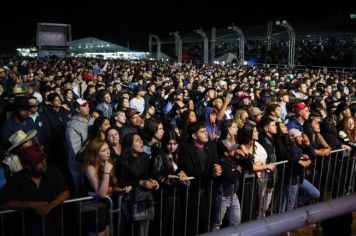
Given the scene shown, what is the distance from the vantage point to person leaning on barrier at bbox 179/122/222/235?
4.69 meters

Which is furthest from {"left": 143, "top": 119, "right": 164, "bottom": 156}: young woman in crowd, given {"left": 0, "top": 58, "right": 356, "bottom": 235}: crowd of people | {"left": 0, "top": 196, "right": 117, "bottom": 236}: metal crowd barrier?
{"left": 0, "top": 196, "right": 117, "bottom": 236}: metal crowd barrier

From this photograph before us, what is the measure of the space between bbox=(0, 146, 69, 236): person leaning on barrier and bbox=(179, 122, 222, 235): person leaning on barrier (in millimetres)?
1556

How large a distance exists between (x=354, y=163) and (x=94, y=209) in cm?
437

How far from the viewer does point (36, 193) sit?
143 inches

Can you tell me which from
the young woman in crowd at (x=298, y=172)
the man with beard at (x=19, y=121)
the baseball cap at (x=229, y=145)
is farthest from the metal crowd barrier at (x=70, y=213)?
the young woman in crowd at (x=298, y=172)

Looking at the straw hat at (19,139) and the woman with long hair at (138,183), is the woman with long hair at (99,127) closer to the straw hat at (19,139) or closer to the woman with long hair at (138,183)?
the straw hat at (19,139)

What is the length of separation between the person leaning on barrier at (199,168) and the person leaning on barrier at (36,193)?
5.11 feet

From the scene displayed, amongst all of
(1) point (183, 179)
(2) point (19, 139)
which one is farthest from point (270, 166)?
(2) point (19, 139)

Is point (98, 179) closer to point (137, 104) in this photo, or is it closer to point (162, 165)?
point (162, 165)

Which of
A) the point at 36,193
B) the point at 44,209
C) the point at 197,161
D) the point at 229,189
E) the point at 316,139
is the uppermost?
the point at 316,139

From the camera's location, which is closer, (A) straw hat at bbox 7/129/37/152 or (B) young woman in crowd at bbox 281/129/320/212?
(A) straw hat at bbox 7/129/37/152

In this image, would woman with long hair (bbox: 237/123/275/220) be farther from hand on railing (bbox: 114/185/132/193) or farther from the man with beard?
the man with beard

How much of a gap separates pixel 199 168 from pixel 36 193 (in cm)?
191

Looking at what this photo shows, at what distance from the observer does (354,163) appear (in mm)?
6270
